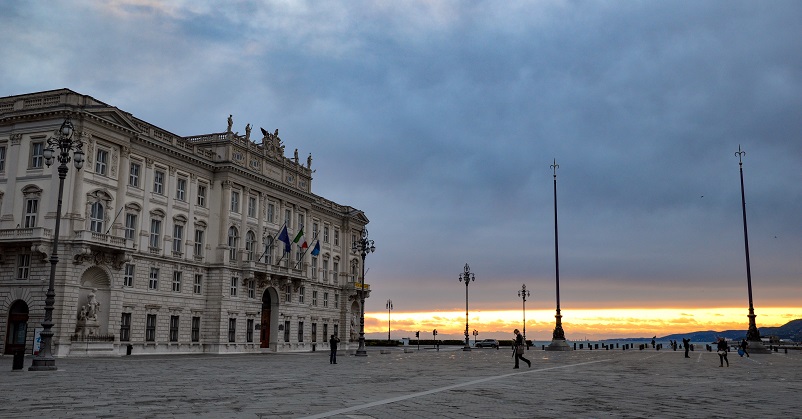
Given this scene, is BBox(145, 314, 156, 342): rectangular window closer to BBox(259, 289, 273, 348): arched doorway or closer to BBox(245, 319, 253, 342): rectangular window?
BBox(245, 319, 253, 342): rectangular window

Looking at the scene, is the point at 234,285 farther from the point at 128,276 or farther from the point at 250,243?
the point at 128,276

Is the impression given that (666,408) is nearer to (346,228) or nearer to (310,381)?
(310,381)

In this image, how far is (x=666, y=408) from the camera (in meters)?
16.0

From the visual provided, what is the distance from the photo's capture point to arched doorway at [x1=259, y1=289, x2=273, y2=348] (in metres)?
66.8

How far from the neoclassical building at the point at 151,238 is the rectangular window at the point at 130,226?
81 mm

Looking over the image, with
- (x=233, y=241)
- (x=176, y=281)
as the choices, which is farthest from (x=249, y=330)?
(x=176, y=281)

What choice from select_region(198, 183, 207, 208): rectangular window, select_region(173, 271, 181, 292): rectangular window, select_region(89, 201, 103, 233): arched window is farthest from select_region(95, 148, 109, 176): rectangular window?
select_region(198, 183, 207, 208): rectangular window

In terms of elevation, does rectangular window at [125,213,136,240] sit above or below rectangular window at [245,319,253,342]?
above

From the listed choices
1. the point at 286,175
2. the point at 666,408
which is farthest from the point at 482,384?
the point at 286,175

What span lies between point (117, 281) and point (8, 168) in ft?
34.1

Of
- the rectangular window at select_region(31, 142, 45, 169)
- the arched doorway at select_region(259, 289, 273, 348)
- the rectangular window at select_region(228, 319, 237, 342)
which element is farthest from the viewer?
the arched doorway at select_region(259, 289, 273, 348)

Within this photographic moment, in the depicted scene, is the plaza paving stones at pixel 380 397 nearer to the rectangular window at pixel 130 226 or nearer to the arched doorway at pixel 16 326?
the arched doorway at pixel 16 326

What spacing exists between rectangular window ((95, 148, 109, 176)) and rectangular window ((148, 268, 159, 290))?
884 centimetres

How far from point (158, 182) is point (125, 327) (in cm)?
1139
